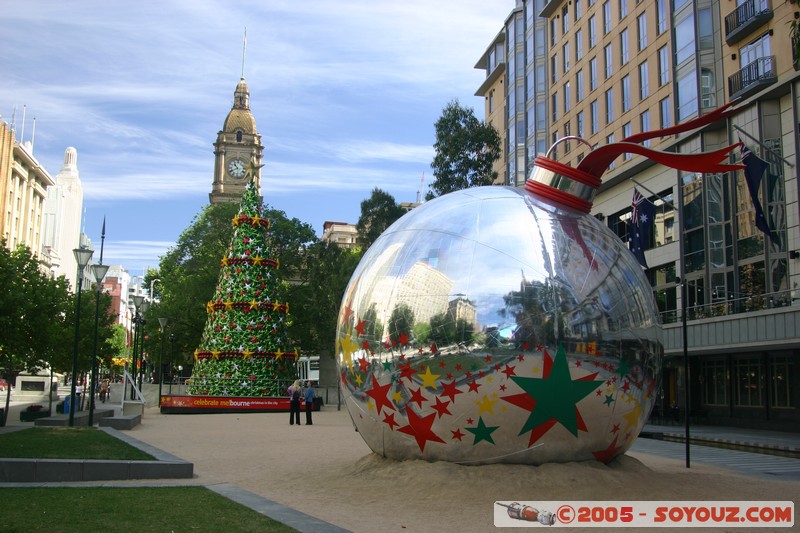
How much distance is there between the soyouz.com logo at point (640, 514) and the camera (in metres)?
9.27

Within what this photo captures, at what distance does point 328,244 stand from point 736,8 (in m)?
30.3

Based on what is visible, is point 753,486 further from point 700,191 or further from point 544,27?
point 544,27

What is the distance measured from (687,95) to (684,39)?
10.3 feet

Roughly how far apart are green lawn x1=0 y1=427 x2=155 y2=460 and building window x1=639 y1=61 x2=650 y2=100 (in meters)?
34.9

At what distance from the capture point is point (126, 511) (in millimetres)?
9375

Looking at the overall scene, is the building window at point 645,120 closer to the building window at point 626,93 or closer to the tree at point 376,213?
the building window at point 626,93

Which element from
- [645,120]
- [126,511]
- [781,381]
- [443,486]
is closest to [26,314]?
[126,511]

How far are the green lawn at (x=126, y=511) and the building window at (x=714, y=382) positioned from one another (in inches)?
1272

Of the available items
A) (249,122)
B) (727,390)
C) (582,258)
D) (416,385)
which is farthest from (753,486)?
(249,122)

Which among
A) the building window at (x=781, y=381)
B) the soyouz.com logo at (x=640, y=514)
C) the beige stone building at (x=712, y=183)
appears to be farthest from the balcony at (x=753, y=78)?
the soyouz.com logo at (x=640, y=514)

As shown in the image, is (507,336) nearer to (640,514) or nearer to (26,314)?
(640,514)

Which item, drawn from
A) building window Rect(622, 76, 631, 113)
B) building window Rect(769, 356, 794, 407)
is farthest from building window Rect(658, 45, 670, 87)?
building window Rect(769, 356, 794, 407)

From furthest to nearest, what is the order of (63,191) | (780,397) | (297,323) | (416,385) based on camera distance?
(63,191)
(297,323)
(780,397)
(416,385)

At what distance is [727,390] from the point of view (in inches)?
1454
